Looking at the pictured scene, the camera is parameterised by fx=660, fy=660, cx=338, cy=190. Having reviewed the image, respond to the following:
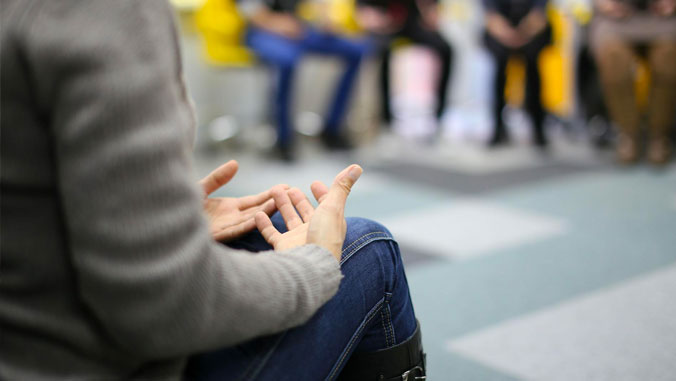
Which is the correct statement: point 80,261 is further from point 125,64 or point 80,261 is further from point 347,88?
point 347,88

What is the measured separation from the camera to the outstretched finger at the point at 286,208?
76cm

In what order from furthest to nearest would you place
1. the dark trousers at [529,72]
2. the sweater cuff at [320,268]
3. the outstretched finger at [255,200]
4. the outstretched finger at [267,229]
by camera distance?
the dark trousers at [529,72], the outstretched finger at [255,200], the outstretched finger at [267,229], the sweater cuff at [320,268]

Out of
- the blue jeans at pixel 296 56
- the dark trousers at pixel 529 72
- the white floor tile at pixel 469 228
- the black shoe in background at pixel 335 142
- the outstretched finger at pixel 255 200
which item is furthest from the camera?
the black shoe in background at pixel 335 142

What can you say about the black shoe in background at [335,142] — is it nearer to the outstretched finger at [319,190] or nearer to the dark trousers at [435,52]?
the dark trousers at [435,52]

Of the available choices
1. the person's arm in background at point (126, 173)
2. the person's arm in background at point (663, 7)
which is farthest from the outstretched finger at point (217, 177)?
the person's arm in background at point (663, 7)

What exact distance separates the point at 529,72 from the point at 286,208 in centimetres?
286

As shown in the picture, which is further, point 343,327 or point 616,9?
point 616,9

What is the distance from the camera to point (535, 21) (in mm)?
3369

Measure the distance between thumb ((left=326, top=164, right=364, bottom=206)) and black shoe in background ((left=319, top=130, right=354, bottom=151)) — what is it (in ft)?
8.86

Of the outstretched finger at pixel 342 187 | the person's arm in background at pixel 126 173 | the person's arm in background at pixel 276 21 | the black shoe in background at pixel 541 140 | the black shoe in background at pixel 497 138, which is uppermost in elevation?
the person's arm in background at pixel 126 173

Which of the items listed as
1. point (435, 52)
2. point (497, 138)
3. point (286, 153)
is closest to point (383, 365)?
point (286, 153)

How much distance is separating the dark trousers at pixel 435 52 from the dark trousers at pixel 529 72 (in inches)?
11.2

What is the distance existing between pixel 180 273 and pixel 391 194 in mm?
2080

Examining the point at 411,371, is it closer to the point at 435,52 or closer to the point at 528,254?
the point at 528,254
